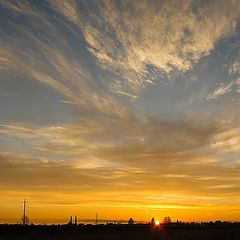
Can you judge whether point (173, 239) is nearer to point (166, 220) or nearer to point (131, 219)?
point (131, 219)

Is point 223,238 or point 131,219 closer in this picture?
point 223,238

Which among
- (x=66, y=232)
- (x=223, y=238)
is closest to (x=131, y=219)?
(x=66, y=232)

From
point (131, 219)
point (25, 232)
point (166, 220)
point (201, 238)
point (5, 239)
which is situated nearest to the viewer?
point (5, 239)

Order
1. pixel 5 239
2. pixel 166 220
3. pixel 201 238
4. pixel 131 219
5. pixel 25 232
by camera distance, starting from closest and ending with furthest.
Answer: pixel 5 239 < pixel 201 238 < pixel 25 232 < pixel 131 219 < pixel 166 220

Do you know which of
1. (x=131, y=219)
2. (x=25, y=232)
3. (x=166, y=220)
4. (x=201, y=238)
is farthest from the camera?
(x=166, y=220)

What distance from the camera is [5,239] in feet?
157

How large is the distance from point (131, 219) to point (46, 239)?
73.8 m

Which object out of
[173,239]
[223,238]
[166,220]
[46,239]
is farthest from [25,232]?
[166,220]

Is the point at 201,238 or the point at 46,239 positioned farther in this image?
the point at 201,238

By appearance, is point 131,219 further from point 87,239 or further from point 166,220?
point 87,239

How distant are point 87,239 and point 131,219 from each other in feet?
238

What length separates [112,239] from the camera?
50312 millimetres

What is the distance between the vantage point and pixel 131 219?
121 meters

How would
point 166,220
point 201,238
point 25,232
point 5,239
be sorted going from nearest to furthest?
point 5,239
point 201,238
point 25,232
point 166,220
